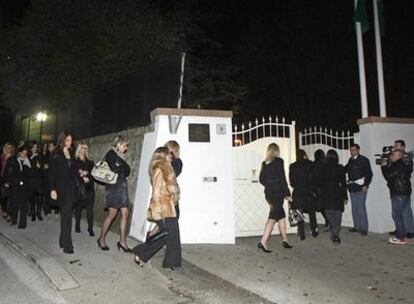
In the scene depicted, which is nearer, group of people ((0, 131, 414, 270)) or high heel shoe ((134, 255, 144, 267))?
group of people ((0, 131, 414, 270))

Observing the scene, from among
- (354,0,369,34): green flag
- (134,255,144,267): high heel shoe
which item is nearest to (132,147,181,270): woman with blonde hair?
(134,255,144,267): high heel shoe

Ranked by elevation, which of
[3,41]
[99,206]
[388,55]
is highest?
[388,55]

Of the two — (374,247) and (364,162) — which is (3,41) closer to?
(364,162)

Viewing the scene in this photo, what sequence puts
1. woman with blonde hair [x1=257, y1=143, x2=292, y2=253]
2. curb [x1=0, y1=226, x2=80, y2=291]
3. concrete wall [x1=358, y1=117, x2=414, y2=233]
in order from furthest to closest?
concrete wall [x1=358, y1=117, x2=414, y2=233], woman with blonde hair [x1=257, y1=143, x2=292, y2=253], curb [x1=0, y1=226, x2=80, y2=291]

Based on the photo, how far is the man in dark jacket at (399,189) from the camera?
795 centimetres

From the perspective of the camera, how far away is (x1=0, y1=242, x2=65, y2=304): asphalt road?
15.8 ft

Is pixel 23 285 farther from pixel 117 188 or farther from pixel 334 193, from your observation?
pixel 334 193

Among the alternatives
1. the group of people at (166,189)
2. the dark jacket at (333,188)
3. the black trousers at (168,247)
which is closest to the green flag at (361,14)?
the group of people at (166,189)

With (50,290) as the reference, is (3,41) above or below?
above

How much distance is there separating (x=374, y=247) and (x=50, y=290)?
5.47 meters

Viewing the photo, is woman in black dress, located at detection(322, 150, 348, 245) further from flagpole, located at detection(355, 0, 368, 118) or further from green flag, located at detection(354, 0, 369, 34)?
green flag, located at detection(354, 0, 369, 34)

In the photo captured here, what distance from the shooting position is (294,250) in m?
7.29

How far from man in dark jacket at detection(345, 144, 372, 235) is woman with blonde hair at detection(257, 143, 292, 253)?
2341mm

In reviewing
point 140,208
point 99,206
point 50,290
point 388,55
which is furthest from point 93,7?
point 388,55
